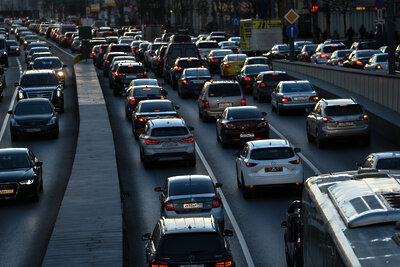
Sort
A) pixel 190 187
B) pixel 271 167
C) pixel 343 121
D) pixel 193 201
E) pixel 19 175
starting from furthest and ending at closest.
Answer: pixel 343 121 → pixel 19 175 → pixel 271 167 → pixel 190 187 → pixel 193 201

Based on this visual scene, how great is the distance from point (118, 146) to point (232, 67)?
885 inches

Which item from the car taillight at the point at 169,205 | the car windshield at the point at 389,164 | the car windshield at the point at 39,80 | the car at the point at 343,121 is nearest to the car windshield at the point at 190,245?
the car taillight at the point at 169,205

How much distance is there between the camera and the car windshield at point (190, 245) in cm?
1466

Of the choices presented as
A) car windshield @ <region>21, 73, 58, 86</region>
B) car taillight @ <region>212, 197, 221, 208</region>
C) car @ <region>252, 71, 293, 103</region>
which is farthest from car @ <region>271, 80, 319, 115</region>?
car taillight @ <region>212, 197, 221, 208</region>

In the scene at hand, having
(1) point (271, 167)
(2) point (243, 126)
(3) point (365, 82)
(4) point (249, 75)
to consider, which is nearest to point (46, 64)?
(4) point (249, 75)

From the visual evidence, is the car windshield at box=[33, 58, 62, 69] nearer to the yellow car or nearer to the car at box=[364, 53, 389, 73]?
the yellow car

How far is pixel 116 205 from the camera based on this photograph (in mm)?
20984

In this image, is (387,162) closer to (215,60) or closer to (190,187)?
(190,187)

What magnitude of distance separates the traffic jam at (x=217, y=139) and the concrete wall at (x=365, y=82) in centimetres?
184

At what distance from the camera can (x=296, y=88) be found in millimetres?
39469

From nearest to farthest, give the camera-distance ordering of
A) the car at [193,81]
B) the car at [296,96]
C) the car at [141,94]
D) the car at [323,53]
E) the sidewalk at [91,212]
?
1. the sidewalk at [91,212]
2. the car at [296,96]
3. the car at [141,94]
4. the car at [193,81]
5. the car at [323,53]

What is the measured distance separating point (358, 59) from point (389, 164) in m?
33.2

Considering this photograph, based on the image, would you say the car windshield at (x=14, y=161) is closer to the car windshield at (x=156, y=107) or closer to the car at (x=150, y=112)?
the car at (x=150, y=112)

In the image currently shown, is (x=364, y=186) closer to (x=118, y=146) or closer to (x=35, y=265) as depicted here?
(x=35, y=265)
